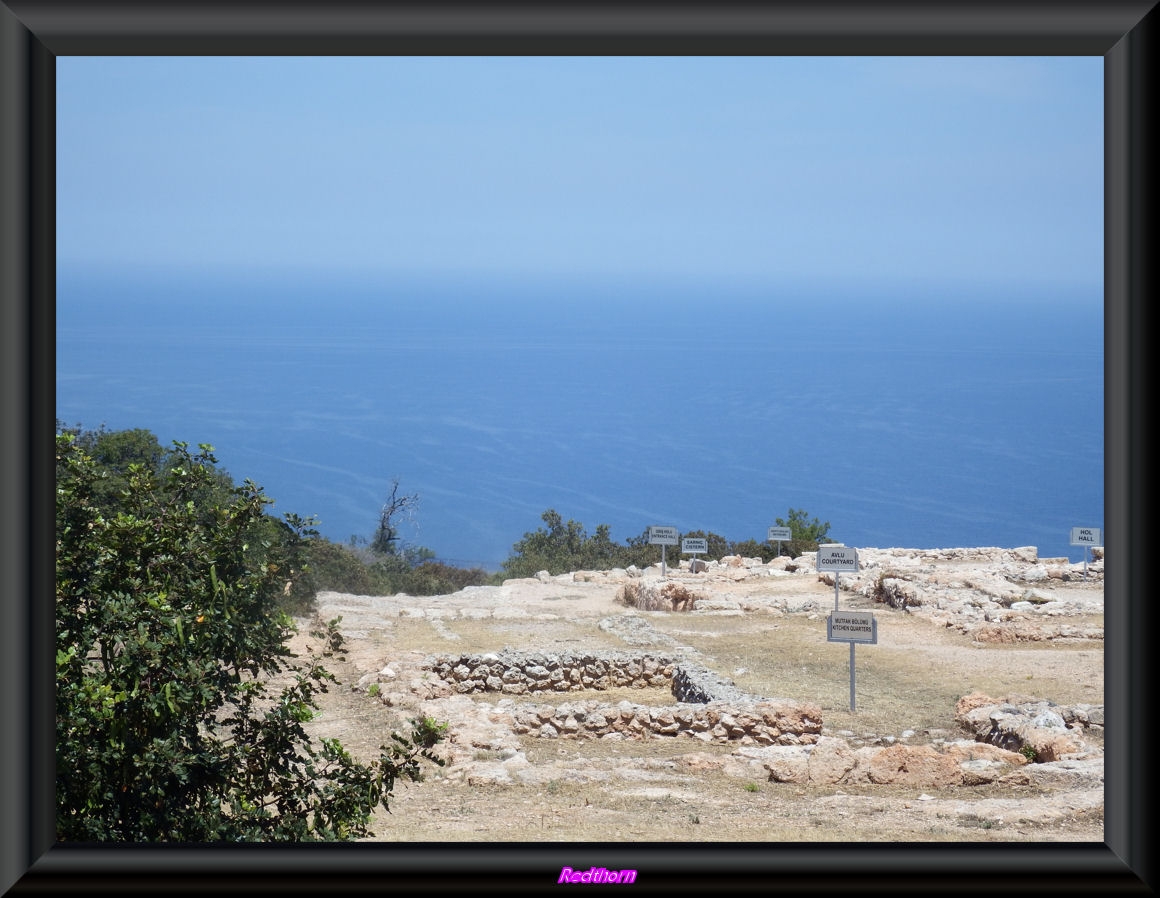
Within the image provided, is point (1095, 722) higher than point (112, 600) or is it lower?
lower

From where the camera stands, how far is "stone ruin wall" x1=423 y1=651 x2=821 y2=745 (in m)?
10.3

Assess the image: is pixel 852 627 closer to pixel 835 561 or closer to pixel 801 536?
pixel 835 561

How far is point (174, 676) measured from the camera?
4234 mm

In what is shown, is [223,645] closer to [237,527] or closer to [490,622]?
[237,527]

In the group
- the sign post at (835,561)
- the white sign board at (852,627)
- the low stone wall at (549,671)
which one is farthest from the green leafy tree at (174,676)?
the sign post at (835,561)

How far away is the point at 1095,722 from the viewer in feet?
34.1

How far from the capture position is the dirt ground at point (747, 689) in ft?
23.6

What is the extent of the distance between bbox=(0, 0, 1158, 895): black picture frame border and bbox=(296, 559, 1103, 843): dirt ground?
2209mm

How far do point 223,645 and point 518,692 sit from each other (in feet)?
28.7

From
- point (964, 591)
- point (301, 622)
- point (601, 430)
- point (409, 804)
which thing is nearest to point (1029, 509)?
point (601, 430)

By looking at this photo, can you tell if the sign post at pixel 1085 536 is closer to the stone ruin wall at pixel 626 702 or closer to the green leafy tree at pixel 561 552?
the stone ruin wall at pixel 626 702
